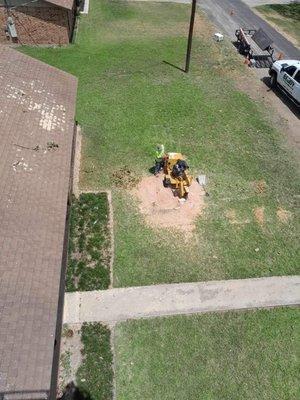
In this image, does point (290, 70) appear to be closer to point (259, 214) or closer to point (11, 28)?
point (259, 214)

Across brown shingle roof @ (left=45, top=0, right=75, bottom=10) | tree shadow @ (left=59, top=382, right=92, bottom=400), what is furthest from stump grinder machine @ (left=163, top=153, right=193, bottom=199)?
brown shingle roof @ (left=45, top=0, right=75, bottom=10)

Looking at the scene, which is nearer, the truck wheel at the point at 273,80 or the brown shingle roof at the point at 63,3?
the truck wheel at the point at 273,80

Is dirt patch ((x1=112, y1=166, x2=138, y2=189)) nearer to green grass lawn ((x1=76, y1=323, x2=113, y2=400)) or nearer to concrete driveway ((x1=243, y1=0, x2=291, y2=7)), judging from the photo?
green grass lawn ((x1=76, y1=323, x2=113, y2=400))

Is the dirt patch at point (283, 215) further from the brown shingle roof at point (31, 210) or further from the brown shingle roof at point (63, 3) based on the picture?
the brown shingle roof at point (63, 3)

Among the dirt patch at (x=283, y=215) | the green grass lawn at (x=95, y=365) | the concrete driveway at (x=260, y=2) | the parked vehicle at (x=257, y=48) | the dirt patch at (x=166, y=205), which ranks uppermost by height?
the concrete driveway at (x=260, y=2)

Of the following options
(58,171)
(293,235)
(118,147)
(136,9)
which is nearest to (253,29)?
(136,9)

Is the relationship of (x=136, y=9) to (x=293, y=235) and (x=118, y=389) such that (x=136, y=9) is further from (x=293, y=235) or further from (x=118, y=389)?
(x=118, y=389)

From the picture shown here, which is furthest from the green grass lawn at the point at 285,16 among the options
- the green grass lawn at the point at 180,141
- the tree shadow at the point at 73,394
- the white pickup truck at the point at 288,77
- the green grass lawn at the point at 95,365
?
the tree shadow at the point at 73,394
